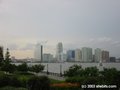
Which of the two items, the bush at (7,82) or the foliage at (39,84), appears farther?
the bush at (7,82)

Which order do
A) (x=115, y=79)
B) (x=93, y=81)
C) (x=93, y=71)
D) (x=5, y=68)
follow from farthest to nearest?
(x=5, y=68)
(x=93, y=71)
(x=115, y=79)
(x=93, y=81)

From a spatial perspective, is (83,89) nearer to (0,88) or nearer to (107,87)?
(107,87)

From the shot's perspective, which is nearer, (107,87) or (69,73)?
(107,87)

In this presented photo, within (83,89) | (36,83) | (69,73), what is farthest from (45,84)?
(69,73)

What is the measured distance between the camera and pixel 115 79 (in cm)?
2891

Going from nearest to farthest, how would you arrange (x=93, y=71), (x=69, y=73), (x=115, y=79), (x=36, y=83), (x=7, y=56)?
1. (x=36, y=83)
2. (x=115, y=79)
3. (x=93, y=71)
4. (x=69, y=73)
5. (x=7, y=56)

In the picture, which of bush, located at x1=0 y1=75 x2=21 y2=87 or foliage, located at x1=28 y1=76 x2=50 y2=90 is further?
bush, located at x1=0 y1=75 x2=21 y2=87

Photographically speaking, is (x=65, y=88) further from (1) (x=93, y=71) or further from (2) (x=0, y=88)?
(1) (x=93, y=71)

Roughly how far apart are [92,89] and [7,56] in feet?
196

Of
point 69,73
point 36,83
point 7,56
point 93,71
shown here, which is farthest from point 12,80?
point 7,56

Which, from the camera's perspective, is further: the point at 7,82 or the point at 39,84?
the point at 7,82

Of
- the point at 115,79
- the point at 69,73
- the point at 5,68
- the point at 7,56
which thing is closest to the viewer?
the point at 115,79

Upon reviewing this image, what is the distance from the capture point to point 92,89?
82.3ft

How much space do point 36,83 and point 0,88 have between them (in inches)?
181
